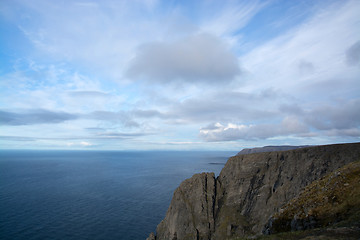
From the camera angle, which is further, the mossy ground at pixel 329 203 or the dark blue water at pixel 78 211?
the dark blue water at pixel 78 211

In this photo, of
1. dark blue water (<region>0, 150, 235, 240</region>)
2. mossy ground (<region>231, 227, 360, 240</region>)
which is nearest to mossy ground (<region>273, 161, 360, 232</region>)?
mossy ground (<region>231, 227, 360, 240</region>)

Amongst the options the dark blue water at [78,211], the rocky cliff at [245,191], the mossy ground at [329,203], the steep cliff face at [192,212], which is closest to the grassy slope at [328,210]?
the mossy ground at [329,203]

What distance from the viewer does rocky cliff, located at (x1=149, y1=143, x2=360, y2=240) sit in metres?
58.6

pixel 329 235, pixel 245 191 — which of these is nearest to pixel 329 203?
pixel 329 235

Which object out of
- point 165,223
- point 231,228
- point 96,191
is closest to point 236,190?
point 231,228

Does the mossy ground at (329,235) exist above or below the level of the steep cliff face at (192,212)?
above

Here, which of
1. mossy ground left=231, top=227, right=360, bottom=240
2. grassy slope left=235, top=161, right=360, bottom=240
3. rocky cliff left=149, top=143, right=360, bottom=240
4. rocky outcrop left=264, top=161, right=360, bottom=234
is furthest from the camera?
rocky cliff left=149, top=143, right=360, bottom=240

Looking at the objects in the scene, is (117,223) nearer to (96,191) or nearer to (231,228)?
(231,228)

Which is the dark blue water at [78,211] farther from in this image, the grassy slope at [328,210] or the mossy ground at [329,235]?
the mossy ground at [329,235]

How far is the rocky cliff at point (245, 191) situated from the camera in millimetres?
58625

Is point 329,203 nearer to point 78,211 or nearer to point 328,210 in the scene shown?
point 328,210

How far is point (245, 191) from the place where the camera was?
6725 centimetres

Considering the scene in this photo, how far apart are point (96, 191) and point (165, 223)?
7302 centimetres

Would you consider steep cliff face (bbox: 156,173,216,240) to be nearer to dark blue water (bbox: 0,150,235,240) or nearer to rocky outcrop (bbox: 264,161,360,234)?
dark blue water (bbox: 0,150,235,240)
